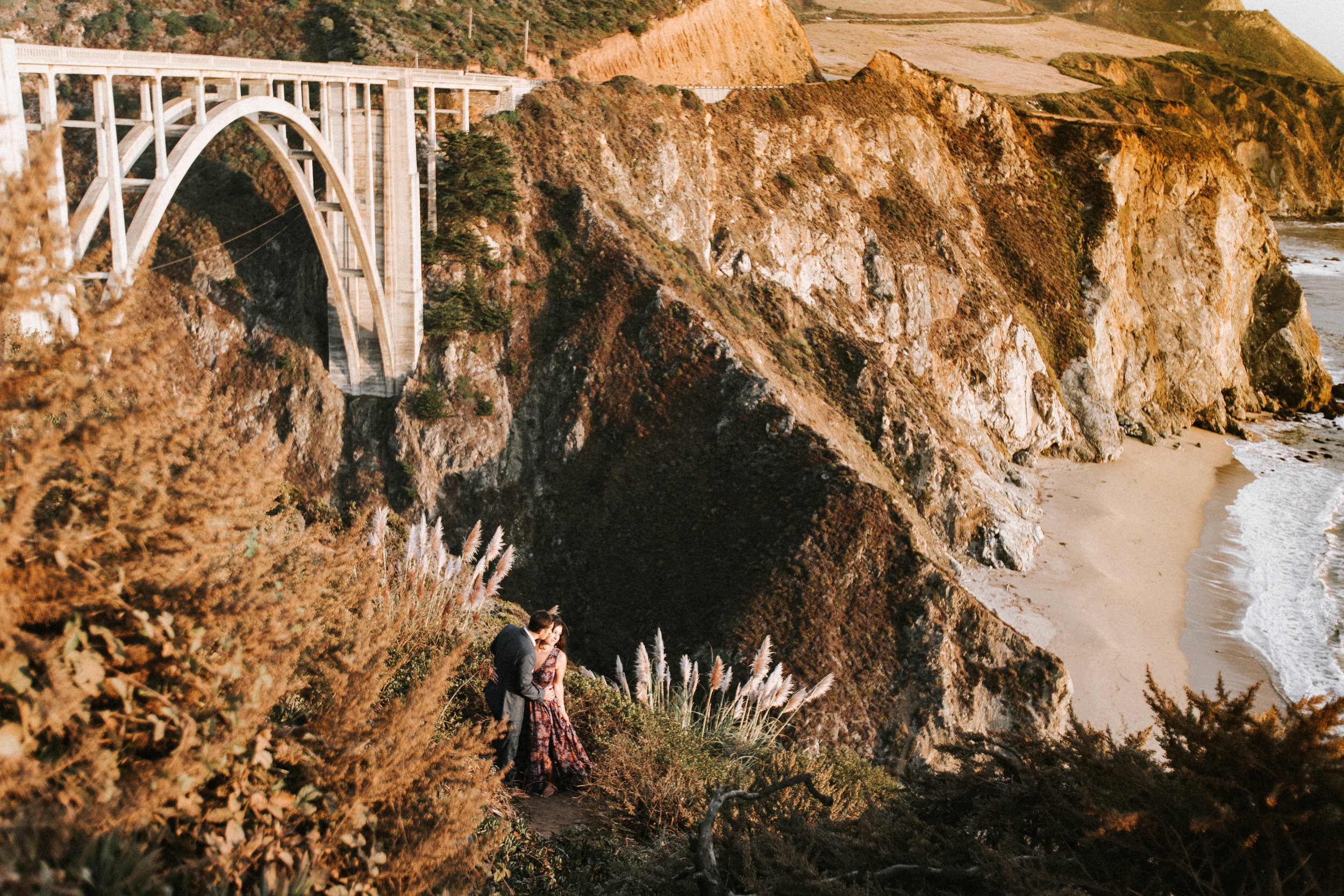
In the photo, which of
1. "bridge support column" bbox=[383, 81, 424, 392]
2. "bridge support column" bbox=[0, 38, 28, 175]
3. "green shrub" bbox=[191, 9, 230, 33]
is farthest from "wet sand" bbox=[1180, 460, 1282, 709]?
"green shrub" bbox=[191, 9, 230, 33]

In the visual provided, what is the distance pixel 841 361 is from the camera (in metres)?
30.1

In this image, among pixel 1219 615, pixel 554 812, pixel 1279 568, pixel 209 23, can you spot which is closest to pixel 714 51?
pixel 209 23

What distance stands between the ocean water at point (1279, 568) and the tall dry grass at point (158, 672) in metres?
19.6

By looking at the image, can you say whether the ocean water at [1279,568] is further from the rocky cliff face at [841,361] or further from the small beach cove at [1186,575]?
the rocky cliff face at [841,361]

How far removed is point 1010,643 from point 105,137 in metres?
19.7

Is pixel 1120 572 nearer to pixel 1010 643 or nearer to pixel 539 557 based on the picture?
pixel 1010 643

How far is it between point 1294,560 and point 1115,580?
748 cm

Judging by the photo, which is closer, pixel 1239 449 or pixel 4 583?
pixel 4 583

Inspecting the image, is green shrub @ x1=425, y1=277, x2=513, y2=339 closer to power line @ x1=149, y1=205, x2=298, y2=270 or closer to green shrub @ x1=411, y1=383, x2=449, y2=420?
green shrub @ x1=411, y1=383, x2=449, y2=420

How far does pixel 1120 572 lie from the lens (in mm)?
26812

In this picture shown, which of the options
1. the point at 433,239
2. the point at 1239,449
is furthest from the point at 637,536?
the point at 1239,449

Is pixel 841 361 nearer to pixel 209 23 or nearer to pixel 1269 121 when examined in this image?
pixel 209 23

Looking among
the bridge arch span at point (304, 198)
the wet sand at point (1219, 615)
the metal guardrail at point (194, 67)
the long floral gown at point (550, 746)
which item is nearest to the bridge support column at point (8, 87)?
the metal guardrail at point (194, 67)

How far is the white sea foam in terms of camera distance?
898 inches
